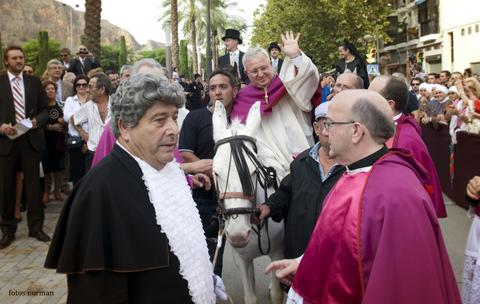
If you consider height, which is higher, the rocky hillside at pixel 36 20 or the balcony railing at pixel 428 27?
the rocky hillside at pixel 36 20

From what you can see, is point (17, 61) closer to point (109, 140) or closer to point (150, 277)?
point (109, 140)

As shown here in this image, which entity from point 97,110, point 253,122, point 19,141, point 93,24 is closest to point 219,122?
point 253,122

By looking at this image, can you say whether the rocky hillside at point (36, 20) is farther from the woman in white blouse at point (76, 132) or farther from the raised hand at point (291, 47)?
the raised hand at point (291, 47)

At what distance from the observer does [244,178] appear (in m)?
3.84

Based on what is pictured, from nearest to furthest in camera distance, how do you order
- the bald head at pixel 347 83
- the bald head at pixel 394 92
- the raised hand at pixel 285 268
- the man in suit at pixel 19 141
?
the raised hand at pixel 285 268 < the bald head at pixel 394 92 < the bald head at pixel 347 83 < the man in suit at pixel 19 141

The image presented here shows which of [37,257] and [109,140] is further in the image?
[37,257]

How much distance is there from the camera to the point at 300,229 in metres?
3.72

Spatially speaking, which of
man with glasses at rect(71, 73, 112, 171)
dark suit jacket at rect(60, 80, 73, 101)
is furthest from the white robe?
dark suit jacket at rect(60, 80, 73, 101)

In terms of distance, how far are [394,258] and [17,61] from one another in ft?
21.1

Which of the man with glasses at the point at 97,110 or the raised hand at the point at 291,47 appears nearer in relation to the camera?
the raised hand at the point at 291,47

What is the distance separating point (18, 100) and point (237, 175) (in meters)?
4.65

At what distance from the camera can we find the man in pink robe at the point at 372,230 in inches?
83.3

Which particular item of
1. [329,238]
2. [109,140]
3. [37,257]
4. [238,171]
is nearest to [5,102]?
[37,257]

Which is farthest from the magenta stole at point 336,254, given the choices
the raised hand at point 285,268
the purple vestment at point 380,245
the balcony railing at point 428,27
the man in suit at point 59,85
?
the balcony railing at point 428,27
